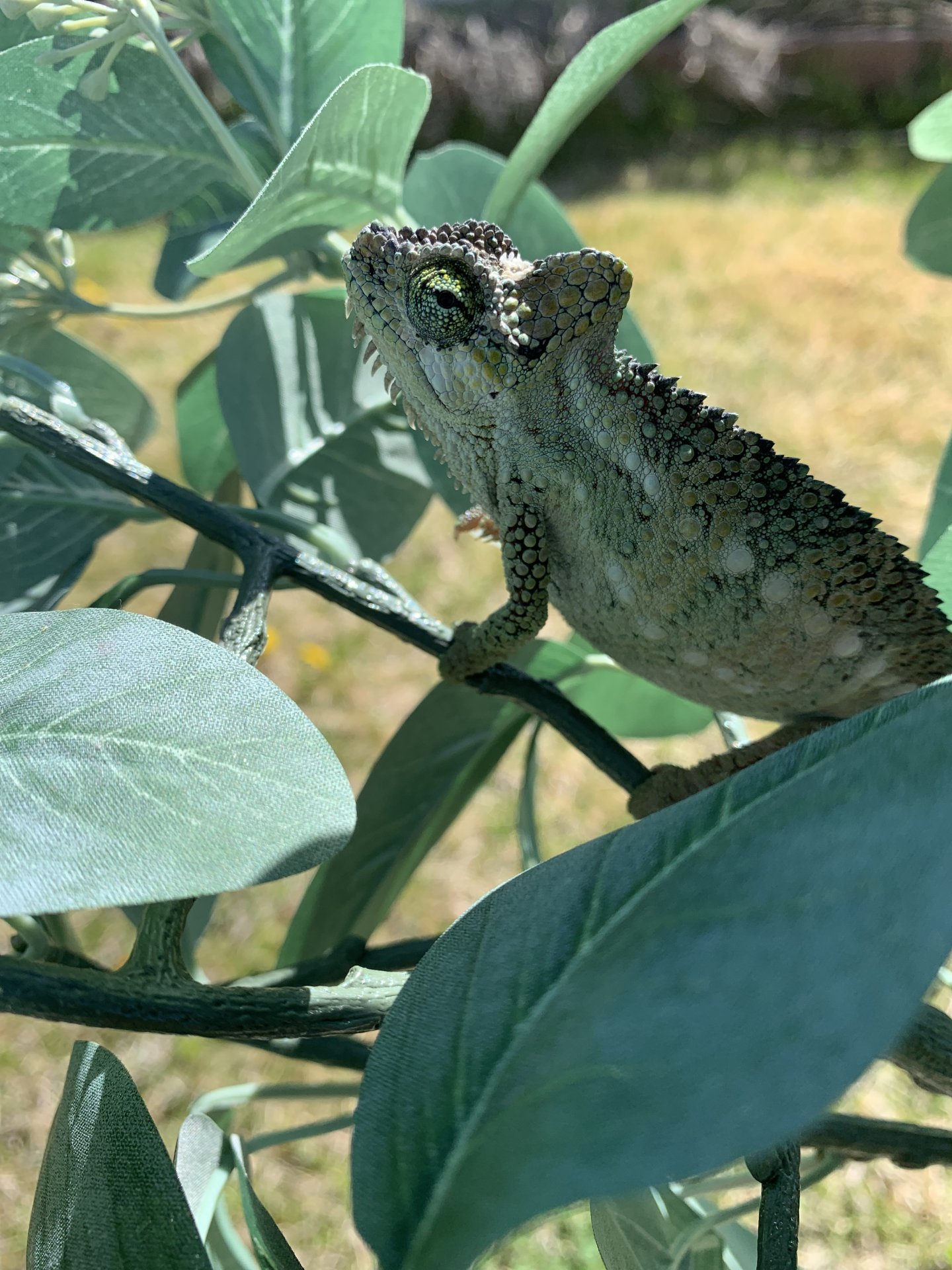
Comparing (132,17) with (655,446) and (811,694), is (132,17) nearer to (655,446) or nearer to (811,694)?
(655,446)

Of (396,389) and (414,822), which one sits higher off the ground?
(396,389)

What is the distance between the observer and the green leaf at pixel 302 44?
0.69 m

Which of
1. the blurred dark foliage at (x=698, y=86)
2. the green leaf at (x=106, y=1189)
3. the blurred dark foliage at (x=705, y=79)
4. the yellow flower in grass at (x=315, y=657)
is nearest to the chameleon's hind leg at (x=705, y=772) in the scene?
the green leaf at (x=106, y=1189)

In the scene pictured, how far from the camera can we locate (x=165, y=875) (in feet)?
1.19

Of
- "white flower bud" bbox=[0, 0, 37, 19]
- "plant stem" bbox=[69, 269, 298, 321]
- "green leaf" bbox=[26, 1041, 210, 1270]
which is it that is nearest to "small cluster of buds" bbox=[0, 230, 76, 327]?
"plant stem" bbox=[69, 269, 298, 321]

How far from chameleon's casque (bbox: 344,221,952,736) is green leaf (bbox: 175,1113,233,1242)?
12.4 inches

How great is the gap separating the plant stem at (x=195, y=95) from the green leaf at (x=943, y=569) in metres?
0.38

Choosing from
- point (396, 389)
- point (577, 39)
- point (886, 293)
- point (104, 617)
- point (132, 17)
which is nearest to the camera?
point (104, 617)

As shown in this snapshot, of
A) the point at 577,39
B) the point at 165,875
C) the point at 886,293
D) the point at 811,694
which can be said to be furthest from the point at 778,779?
the point at 577,39

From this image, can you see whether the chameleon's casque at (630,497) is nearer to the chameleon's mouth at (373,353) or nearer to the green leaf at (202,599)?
the chameleon's mouth at (373,353)

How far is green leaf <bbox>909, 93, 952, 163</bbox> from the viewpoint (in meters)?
0.71

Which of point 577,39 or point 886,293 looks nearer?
point 886,293

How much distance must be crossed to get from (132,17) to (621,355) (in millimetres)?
313

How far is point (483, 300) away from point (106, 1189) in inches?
18.0
